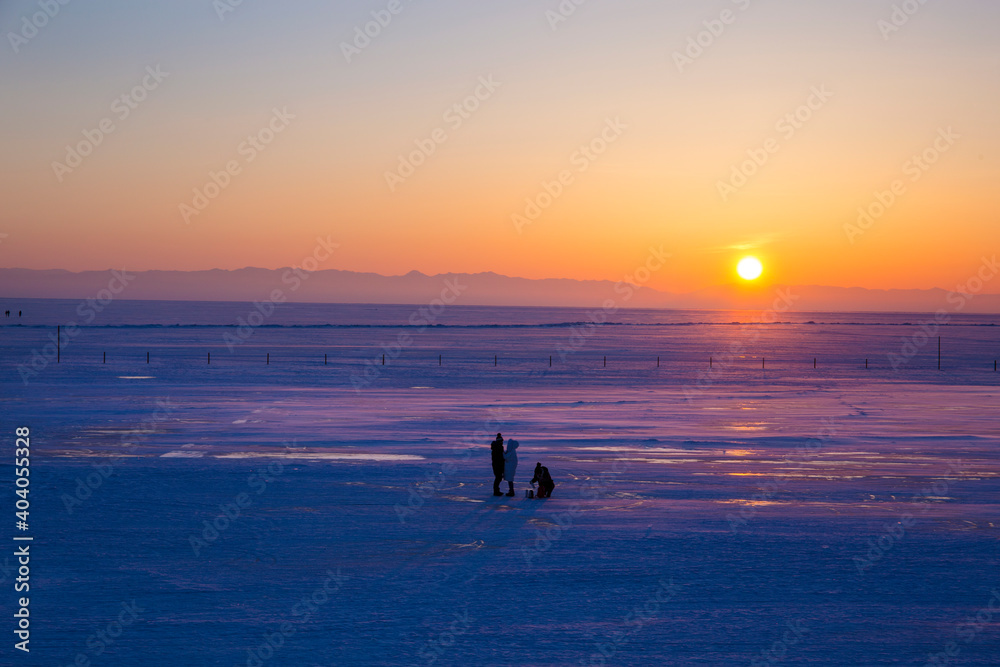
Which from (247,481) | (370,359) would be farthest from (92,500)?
(370,359)

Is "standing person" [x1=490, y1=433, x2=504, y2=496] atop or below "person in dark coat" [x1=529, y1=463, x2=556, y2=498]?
atop

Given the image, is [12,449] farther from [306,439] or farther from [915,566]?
[915,566]

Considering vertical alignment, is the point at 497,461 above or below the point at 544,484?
A: above

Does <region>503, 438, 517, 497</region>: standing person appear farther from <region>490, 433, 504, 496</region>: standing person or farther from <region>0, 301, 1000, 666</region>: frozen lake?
<region>0, 301, 1000, 666</region>: frozen lake

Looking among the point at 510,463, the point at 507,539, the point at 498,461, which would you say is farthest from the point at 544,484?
the point at 507,539

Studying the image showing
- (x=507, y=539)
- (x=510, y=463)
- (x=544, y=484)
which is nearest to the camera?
(x=507, y=539)

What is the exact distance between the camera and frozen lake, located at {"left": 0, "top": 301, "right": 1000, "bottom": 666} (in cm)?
888

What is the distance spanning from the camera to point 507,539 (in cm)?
1288

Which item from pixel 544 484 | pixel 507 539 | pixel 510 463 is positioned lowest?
pixel 507 539

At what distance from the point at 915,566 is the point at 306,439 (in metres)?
16.1

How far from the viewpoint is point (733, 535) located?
1307 cm

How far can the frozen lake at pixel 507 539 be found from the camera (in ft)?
29.1

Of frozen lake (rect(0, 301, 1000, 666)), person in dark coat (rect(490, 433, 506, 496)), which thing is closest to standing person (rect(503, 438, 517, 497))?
person in dark coat (rect(490, 433, 506, 496))

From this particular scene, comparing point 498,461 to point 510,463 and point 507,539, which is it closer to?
point 510,463
